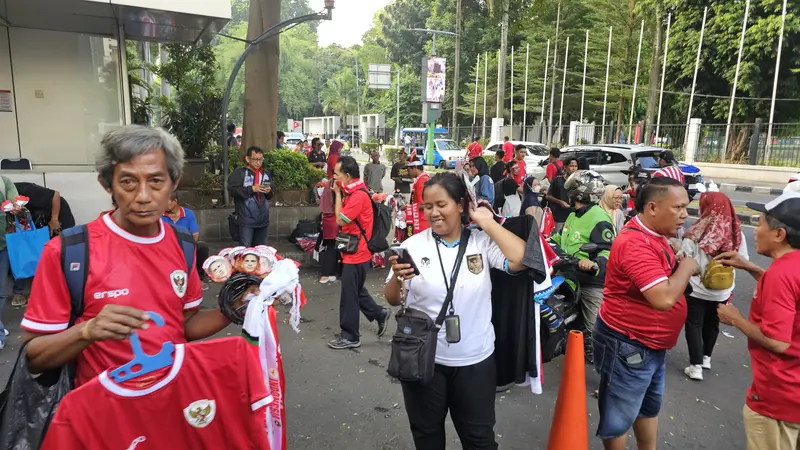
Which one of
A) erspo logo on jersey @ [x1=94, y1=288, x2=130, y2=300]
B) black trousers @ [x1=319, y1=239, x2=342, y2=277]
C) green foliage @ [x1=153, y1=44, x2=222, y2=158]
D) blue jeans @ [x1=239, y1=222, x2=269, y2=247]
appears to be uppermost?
green foliage @ [x1=153, y1=44, x2=222, y2=158]

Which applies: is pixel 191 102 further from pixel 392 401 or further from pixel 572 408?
pixel 572 408

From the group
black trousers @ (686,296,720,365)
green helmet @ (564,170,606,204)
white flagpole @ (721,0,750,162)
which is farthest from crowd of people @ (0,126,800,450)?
white flagpole @ (721,0,750,162)

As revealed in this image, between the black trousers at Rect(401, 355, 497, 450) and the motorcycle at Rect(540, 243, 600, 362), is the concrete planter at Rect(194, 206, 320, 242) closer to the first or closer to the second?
the motorcycle at Rect(540, 243, 600, 362)

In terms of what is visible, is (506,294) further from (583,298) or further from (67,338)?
(583,298)

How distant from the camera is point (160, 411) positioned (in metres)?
1.70

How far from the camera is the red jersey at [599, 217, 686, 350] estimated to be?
2629 millimetres

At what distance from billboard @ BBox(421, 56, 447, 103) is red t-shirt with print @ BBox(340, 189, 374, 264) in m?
17.7

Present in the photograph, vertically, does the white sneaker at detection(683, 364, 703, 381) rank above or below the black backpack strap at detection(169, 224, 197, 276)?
below

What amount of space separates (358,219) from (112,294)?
3449 mm

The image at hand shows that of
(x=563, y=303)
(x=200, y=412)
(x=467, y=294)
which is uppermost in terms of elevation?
(x=467, y=294)

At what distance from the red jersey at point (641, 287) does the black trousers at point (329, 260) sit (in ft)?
15.7

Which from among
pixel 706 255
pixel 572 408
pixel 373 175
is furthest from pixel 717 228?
pixel 373 175

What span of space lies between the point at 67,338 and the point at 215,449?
0.64 meters

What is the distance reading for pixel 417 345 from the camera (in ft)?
7.66
